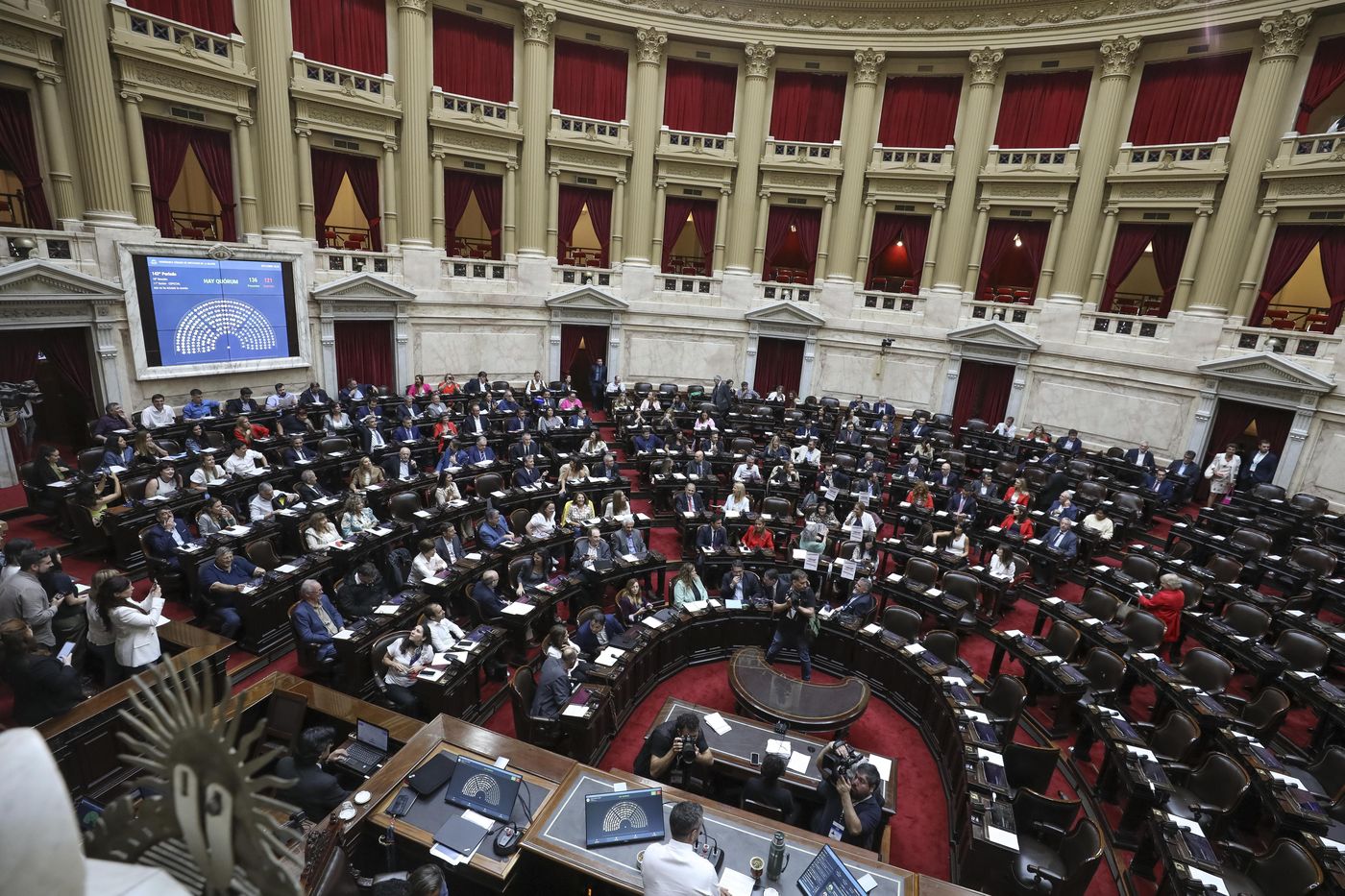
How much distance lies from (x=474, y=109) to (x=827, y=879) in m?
22.3

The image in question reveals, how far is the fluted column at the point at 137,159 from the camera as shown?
1530 centimetres

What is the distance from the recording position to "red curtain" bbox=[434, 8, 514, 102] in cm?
2042

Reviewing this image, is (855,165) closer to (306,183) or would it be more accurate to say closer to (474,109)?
(474,109)

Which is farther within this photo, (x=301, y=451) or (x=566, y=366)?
(x=566, y=366)

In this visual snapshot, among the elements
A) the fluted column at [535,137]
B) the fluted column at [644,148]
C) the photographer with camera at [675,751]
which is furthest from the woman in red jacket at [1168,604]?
the fluted column at [535,137]

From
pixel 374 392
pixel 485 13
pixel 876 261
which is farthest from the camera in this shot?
pixel 876 261

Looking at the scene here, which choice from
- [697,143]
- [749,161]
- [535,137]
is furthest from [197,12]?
[749,161]

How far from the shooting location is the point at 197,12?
16156 mm

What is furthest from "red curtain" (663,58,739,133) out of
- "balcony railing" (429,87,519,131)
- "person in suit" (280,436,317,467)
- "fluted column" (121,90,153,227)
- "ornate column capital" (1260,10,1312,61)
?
"person in suit" (280,436,317,467)

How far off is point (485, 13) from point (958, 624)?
2177 cm

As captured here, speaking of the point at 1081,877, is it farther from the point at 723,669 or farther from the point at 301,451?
the point at 301,451

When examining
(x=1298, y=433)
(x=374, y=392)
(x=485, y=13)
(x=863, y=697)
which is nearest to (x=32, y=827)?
(x=863, y=697)

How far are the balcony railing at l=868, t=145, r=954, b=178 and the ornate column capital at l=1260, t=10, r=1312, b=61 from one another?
774 centimetres

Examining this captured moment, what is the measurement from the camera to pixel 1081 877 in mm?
5680
